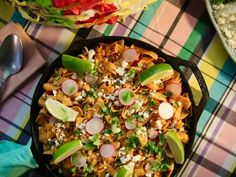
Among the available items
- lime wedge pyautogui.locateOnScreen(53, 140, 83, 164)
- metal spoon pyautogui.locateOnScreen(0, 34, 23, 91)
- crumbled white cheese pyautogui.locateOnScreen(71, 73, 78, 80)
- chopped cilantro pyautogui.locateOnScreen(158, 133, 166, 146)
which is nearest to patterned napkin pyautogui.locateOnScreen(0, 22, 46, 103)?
metal spoon pyautogui.locateOnScreen(0, 34, 23, 91)

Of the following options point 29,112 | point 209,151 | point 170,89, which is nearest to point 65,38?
point 29,112

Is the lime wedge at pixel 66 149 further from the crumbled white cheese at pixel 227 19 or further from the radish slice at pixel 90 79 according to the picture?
the crumbled white cheese at pixel 227 19

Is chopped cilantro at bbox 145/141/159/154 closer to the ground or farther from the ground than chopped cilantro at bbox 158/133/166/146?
closer to the ground

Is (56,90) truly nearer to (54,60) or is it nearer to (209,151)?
(54,60)

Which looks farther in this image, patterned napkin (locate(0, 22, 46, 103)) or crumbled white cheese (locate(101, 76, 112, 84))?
patterned napkin (locate(0, 22, 46, 103))

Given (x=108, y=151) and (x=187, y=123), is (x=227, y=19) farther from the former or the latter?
(x=108, y=151)

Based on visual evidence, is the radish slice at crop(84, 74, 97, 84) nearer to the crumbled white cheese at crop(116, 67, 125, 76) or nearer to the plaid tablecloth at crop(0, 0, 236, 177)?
the crumbled white cheese at crop(116, 67, 125, 76)
